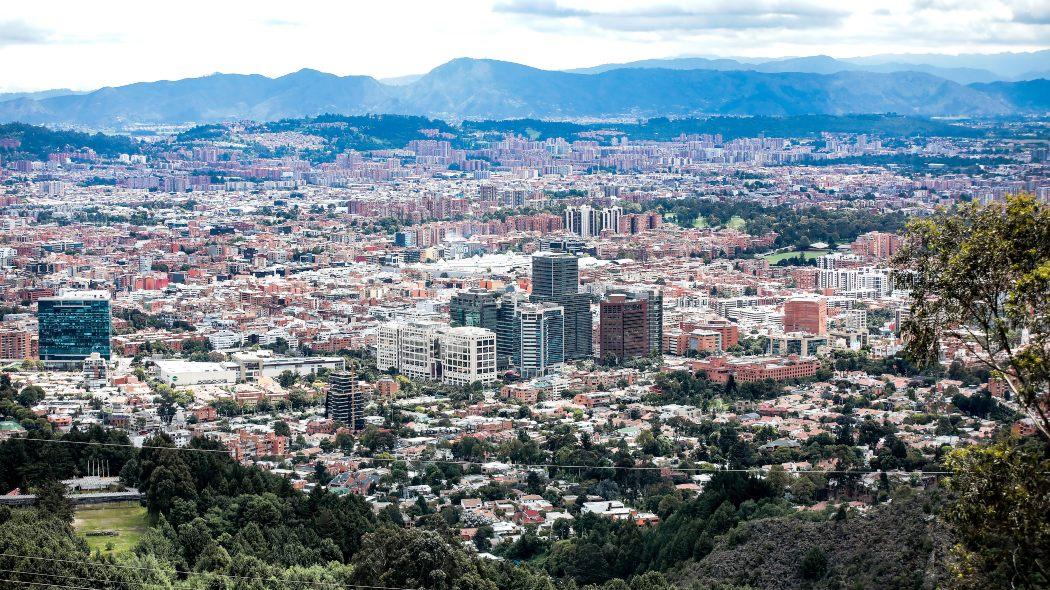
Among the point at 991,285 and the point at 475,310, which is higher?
the point at 991,285

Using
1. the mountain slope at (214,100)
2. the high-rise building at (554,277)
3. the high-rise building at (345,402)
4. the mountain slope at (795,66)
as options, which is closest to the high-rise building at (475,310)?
the high-rise building at (554,277)

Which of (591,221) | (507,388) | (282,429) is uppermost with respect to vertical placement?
(591,221)

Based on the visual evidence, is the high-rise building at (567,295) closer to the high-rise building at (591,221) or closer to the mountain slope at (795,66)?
the high-rise building at (591,221)

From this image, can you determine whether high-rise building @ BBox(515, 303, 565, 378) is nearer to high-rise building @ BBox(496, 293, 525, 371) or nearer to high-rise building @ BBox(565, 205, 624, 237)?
high-rise building @ BBox(496, 293, 525, 371)

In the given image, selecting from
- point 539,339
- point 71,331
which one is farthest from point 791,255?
point 71,331

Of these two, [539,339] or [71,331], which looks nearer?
[71,331]

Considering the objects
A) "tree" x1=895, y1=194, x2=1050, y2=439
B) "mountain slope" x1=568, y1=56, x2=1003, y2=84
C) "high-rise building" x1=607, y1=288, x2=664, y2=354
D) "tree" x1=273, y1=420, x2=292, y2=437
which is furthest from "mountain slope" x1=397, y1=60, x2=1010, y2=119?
"tree" x1=895, y1=194, x2=1050, y2=439

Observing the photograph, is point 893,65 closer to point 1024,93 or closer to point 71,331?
point 1024,93
